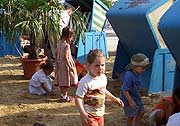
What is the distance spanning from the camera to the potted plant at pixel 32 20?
7.92m

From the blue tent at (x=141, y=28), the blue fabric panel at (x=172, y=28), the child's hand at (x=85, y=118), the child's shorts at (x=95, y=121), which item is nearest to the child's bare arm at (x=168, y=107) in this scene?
the blue fabric panel at (x=172, y=28)

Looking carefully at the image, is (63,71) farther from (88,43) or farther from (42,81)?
(88,43)

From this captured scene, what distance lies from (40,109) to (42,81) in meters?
0.85

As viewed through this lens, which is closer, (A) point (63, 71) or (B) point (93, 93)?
(B) point (93, 93)

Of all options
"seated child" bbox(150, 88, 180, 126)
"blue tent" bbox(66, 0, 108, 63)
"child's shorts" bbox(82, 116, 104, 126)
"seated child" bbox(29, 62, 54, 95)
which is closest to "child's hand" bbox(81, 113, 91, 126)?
"child's shorts" bbox(82, 116, 104, 126)

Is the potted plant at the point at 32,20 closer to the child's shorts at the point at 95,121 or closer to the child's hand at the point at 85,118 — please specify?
the child's shorts at the point at 95,121

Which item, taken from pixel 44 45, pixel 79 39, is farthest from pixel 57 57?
pixel 44 45

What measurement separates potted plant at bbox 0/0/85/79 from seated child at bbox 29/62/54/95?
4.15 ft

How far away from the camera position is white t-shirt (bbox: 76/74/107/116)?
3.77m

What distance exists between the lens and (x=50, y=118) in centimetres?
554

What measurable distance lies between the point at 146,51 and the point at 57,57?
1.59 meters

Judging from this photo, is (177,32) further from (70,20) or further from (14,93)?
(70,20)

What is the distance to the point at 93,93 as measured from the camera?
386 cm

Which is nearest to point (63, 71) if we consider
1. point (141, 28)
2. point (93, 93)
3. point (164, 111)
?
point (141, 28)
